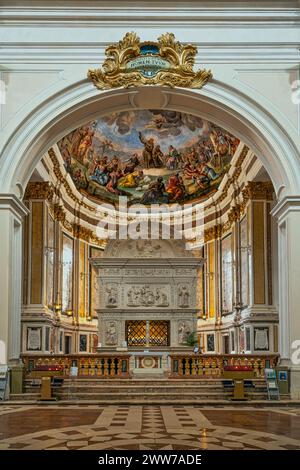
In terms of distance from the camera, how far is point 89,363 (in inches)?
707

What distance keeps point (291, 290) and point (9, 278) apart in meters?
6.46

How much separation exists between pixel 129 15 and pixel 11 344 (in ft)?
27.1

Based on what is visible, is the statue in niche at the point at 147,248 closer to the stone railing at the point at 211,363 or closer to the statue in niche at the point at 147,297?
the statue in niche at the point at 147,297

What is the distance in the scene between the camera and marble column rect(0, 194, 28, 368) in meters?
16.2

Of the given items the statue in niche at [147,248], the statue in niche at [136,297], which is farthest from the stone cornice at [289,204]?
the statue in niche at [147,248]

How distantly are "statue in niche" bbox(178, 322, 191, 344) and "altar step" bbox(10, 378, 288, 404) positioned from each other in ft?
28.9

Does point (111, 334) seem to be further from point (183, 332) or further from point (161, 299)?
point (183, 332)

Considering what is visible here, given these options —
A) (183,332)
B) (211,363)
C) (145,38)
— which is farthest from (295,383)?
(183,332)

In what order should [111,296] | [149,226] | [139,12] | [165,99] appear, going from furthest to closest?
[149,226], [111,296], [165,99], [139,12]

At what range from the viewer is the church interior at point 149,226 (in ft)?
47.7

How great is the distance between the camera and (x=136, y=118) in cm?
2853

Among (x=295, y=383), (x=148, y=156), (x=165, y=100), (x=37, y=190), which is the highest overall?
(x=148, y=156)

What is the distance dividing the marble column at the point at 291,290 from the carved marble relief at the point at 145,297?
32.9 feet

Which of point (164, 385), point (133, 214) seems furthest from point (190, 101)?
point (133, 214)
